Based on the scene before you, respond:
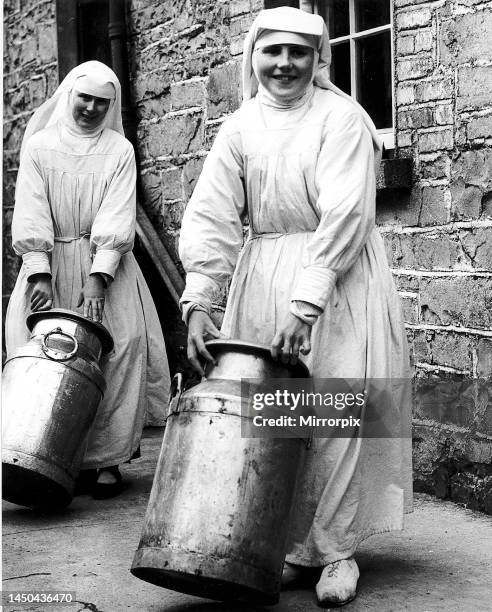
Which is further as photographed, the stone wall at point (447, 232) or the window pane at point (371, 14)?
the window pane at point (371, 14)

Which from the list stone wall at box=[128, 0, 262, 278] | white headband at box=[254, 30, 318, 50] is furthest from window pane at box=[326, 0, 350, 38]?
white headband at box=[254, 30, 318, 50]

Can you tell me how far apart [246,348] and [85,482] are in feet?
7.68

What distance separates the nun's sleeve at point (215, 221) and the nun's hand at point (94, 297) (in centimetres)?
146

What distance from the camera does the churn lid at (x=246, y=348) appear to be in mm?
3307

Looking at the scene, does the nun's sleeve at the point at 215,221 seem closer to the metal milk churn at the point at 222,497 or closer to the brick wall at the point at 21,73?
the metal milk churn at the point at 222,497

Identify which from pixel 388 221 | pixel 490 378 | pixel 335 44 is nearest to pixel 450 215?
pixel 388 221

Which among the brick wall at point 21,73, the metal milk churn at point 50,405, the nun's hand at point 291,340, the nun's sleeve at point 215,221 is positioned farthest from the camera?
the brick wall at point 21,73

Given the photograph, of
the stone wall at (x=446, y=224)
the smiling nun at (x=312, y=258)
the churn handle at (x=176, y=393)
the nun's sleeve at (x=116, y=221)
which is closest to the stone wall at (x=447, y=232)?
the stone wall at (x=446, y=224)

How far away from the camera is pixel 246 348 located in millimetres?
3322

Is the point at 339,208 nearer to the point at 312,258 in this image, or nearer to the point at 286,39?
the point at 312,258

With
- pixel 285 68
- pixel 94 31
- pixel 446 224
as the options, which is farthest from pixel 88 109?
pixel 94 31

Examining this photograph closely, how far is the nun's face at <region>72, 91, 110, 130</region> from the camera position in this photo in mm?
5254

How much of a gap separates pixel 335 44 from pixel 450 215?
1366mm

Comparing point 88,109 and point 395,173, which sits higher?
point 88,109
